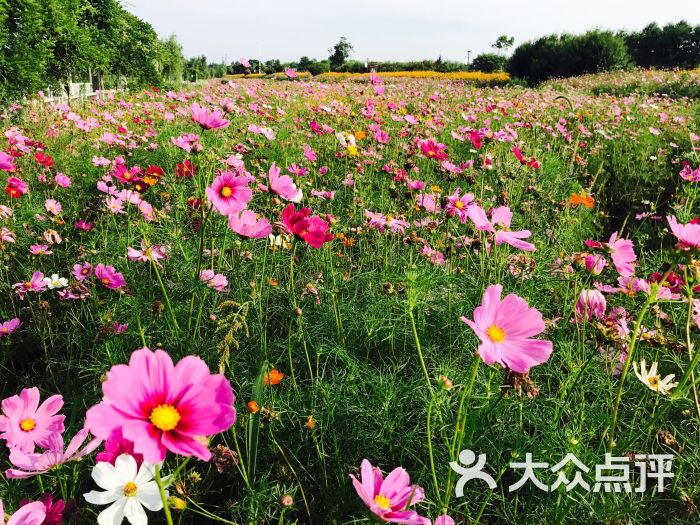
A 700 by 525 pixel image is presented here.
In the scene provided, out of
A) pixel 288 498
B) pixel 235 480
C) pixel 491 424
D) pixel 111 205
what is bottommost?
pixel 235 480

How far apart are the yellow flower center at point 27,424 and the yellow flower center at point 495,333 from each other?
2.83ft

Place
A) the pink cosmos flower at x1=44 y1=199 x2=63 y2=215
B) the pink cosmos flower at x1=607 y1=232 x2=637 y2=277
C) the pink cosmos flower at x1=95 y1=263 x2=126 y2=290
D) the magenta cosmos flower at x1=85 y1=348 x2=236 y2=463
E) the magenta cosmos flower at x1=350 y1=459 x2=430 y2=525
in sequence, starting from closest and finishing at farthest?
the magenta cosmos flower at x1=85 y1=348 x2=236 y2=463
the magenta cosmos flower at x1=350 y1=459 x2=430 y2=525
the pink cosmos flower at x1=607 y1=232 x2=637 y2=277
the pink cosmos flower at x1=95 y1=263 x2=126 y2=290
the pink cosmos flower at x1=44 y1=199 x2=63 y2=215

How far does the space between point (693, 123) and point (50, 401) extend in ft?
19.5

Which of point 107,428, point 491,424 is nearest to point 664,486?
point 491,424

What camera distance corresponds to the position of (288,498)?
77 cm

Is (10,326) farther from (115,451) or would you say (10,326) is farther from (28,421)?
(115,451)

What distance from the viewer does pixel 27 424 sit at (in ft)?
2.99

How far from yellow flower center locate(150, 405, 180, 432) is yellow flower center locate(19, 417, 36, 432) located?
1.89 feet

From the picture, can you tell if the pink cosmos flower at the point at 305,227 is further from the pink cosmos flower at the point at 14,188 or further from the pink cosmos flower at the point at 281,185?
the pink cosmos flower at the point at 14,188

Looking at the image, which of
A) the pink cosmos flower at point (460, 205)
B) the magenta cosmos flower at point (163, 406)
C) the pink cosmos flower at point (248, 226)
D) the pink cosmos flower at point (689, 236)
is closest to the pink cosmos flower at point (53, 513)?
the magenta cosmos flower at point (163, 406)

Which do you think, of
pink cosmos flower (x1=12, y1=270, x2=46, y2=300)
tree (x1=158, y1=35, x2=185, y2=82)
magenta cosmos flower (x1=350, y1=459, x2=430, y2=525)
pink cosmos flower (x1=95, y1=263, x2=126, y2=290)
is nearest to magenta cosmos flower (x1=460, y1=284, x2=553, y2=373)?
magenta cosmos flower (x1=350, y1=459, x2=430, y2=525)

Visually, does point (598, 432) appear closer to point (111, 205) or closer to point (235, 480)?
point (235, 480)

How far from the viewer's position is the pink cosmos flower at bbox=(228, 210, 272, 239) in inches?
42.8

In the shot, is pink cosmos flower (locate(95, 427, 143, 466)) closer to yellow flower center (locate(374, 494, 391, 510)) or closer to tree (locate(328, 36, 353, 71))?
yellow flower center (locate(374, 494, 391, 510))
